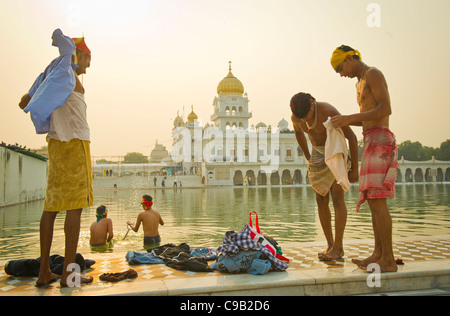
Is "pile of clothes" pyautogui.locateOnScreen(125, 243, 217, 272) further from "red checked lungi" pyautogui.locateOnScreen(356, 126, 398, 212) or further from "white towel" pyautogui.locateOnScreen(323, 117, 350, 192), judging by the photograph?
"red checked lungi" pyautogui.locateOnScreen(356, 126, 398, 212)

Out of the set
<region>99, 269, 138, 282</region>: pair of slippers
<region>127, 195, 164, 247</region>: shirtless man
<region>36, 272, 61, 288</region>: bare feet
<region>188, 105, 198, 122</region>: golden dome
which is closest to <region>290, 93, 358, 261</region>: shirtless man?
<region>99, 269, 138, 282</region>: pair of slippers

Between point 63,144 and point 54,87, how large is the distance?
0.47 m

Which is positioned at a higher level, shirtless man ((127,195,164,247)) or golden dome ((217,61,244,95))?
golden dome ((217,61,244,95))

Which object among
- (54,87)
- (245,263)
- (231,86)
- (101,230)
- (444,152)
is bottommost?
(101,230)

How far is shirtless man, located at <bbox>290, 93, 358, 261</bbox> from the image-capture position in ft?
12.6

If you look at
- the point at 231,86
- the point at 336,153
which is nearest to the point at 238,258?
the point at 336,153

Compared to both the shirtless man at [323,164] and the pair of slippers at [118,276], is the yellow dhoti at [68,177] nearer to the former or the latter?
the pair of slippers at [118,276]

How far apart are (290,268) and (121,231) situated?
5592mm

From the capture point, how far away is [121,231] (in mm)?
8164

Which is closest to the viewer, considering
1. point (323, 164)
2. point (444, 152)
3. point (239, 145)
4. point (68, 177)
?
point (68, 177)

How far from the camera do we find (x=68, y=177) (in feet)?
10.2

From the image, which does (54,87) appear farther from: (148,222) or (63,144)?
(148,222)

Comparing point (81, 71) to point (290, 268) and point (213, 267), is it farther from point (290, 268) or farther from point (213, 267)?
point (290, 268)
